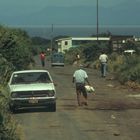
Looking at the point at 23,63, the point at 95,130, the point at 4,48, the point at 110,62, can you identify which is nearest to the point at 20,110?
the point at 95,130

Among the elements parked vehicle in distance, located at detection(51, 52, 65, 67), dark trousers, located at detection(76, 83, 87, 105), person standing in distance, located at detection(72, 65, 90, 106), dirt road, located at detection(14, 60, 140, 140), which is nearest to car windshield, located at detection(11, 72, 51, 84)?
dirt road, located at detection(14, 60, 140, 140)

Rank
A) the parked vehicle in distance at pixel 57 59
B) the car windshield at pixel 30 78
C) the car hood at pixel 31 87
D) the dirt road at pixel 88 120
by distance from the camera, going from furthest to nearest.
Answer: the parked vehicle in distance at pixel 57 59 < the car windshield at pixel 30 78 < the car hood at pixel 31 87 < the dirt road at pixel 88 120

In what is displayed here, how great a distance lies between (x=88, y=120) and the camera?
71.1 ft

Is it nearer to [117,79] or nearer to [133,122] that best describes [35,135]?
[133,122]

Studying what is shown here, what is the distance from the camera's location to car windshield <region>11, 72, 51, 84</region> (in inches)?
979

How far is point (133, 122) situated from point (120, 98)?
9.78 m

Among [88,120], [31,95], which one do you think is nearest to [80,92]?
[31,95]

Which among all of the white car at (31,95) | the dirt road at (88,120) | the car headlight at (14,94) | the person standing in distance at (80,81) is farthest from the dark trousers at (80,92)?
the car headlight at (14,94)

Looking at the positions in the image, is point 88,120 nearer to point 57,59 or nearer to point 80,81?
point 80,81

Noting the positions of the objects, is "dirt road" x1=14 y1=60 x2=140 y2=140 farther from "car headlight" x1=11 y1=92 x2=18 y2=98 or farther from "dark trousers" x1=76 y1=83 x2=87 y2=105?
"car headlight" x1=11 y1=92 x2=18 y2=98

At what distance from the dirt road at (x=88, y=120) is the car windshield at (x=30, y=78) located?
111 cm

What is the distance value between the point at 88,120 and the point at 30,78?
4.40 meters

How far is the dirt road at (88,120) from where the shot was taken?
17.9 meters

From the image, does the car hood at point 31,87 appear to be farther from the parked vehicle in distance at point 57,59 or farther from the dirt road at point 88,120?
the parked vehicle in distance at point 57,59
